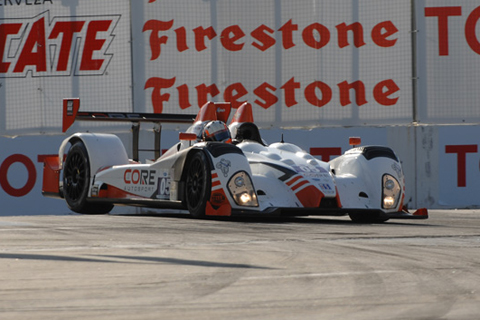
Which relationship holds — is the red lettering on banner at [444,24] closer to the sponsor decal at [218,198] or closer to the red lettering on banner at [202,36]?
the red lettering on banner at [202,36]

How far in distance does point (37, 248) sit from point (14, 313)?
115 inches

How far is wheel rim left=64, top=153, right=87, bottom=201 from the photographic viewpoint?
13.8m

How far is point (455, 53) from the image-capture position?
16.6 meters

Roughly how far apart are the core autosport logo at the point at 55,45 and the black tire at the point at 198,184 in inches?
259

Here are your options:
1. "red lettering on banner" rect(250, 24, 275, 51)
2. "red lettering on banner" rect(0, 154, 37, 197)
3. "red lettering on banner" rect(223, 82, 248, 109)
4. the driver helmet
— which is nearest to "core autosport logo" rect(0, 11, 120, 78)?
"red lettering on banner" rect(0, 154, 37, 197)

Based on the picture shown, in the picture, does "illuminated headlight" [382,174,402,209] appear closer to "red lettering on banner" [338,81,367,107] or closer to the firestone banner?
the firestone banner

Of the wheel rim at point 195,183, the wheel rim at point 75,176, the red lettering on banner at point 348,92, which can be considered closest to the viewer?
the wheel rim at point 195,183

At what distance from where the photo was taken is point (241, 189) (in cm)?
1070

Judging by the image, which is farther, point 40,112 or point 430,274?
point 40,112

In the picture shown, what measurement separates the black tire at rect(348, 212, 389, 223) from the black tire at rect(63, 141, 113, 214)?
3.75 meters

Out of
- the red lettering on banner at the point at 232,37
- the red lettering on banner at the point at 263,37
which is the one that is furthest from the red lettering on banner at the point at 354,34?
the red lettering on banner at the point at 232,37

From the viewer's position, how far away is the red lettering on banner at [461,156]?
15.7 metres

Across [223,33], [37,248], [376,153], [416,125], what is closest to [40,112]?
[223,33]

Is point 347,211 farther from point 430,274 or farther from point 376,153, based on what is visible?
point 430,274
